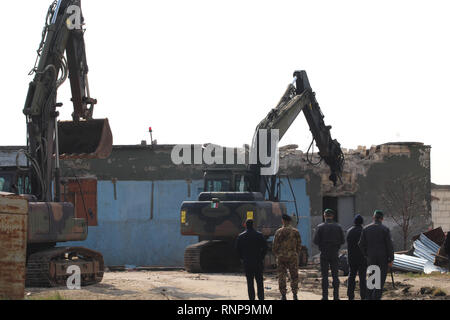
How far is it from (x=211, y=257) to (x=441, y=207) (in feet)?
69.2

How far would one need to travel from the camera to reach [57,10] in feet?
62.6

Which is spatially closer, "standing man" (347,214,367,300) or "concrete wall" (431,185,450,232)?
"standing man" (347,214,367,300)

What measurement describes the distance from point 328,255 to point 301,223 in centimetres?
1724

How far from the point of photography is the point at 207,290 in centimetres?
1636

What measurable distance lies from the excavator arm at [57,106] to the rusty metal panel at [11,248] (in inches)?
172

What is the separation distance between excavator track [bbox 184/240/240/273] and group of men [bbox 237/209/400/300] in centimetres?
805

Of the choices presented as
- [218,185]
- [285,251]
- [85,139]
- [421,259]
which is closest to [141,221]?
[218,185]

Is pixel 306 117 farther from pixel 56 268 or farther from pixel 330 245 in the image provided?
pixel 330 245

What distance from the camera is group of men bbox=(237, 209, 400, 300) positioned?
43.8 ft

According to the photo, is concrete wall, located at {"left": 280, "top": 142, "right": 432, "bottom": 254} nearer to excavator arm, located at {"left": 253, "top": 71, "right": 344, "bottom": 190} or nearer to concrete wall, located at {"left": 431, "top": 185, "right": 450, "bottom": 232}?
excavator arm, located at {"left": 253, "top": 71, "right": 344, "bottom": 190}

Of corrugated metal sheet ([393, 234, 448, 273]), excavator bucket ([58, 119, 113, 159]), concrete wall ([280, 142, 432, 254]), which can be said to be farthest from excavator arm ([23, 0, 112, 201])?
concrete wall ([280, 142, 432, 254])

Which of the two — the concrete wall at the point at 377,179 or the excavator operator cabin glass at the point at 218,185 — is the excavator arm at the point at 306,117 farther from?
the concrete wall at the point at 377,179

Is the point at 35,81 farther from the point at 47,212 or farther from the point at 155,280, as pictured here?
the point at 155,280
